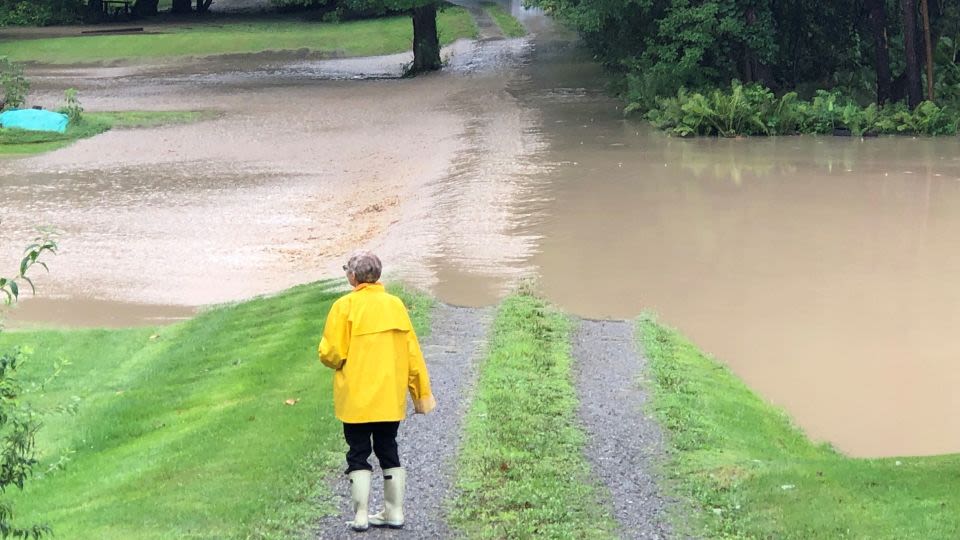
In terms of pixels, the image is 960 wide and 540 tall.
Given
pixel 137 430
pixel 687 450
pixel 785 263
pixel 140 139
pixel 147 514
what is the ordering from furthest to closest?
1. pixel 140 139
2. pixel 785 263
3. pixel 137 430
4. pixel 687 450
5. pixel 147 514

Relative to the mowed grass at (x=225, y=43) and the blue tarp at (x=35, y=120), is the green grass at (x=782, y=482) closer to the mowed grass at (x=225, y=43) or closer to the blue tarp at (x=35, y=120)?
the blue tarp at (x=35, y=120)

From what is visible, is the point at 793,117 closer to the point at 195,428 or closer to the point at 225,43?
the point at 195,428

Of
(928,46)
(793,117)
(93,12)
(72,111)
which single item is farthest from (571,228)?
(93,12)

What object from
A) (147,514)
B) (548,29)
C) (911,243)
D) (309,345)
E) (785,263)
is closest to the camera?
(147,514)

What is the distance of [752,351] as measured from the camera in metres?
12.5

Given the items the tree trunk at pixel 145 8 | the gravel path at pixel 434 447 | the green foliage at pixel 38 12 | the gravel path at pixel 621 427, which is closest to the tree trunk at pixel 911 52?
the gravel path at pixel 621 427

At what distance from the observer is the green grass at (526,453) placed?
7.00 m

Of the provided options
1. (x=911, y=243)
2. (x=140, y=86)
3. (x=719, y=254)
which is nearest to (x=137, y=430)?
(x=719, y=254)

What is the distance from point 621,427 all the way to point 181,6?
195 feet

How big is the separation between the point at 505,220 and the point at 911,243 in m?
5.50

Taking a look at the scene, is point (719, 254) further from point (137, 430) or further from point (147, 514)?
point (147, 514)

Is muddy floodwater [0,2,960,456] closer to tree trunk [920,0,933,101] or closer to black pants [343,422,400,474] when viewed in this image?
tree trunk [920,0,933,101]

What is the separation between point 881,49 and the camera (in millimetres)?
27750

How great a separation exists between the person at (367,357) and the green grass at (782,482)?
5.87ft
